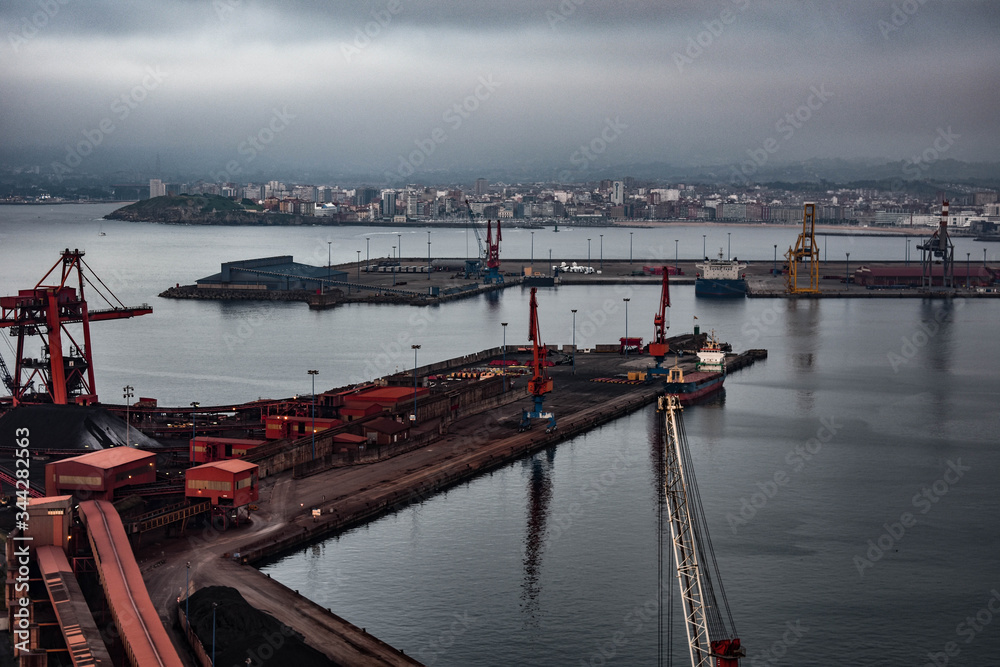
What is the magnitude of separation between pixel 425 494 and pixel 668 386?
37.8 ft

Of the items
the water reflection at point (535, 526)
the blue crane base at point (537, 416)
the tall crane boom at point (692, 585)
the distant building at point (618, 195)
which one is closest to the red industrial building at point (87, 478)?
the water reflection at point (535, 526)

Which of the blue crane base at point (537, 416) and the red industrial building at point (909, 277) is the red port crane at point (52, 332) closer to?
the blue crane base at point (537, 416)

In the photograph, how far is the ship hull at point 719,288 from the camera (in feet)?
189

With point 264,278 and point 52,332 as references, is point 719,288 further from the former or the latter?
point 52,332

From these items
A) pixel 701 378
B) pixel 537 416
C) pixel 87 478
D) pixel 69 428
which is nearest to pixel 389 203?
pixel 701 378

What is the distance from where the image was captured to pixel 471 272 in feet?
215

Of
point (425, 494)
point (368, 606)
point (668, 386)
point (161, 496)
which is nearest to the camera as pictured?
point (368, 606)

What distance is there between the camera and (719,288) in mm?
57938

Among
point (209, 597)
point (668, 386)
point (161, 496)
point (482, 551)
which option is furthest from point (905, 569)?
point (668, 386)

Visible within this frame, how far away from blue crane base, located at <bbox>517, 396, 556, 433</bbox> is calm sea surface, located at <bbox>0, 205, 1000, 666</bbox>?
32.4 inches

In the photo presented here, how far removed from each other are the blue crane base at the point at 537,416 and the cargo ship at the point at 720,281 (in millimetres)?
31984

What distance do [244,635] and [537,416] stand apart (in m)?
13.9

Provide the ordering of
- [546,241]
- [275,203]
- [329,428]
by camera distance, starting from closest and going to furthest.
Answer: [329,428] → [546,241] → [275,203]

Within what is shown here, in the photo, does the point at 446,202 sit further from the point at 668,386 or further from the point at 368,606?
the point at 368,606
